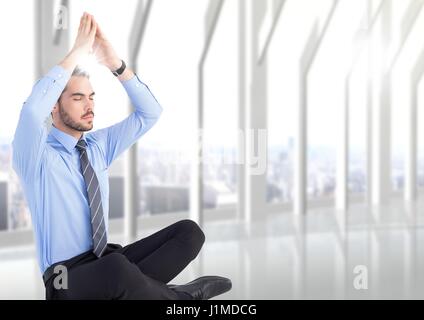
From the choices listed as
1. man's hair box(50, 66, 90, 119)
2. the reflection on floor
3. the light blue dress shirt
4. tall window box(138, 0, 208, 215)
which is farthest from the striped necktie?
tall window box(138, 0, 208, 215)

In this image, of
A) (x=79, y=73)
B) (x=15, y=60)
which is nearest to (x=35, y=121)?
(x=79, y=73)

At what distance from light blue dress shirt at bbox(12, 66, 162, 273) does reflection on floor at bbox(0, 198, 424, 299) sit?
1.00m

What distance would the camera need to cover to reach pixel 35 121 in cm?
197

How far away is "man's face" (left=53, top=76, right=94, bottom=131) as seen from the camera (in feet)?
7.20

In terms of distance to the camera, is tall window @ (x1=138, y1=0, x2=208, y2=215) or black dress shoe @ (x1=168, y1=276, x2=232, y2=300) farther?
tall window @ (x1=138, y1=0, x2=208, y2=215)

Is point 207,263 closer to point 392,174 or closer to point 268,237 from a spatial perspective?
point 268,237

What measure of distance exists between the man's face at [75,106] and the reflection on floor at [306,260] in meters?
1.16

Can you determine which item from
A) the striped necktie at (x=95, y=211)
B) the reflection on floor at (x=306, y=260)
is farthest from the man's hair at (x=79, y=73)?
the reflection on floor at (x=306, y=260)

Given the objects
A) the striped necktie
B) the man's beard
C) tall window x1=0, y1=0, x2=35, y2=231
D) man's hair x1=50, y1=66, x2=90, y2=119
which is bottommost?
the striped necktie

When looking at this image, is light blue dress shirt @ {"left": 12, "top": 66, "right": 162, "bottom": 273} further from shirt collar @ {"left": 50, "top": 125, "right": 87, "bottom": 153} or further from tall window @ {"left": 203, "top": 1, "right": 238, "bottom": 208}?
tall window @ {"left": 203, "top": 1, "right": 238, "bottom": 208}

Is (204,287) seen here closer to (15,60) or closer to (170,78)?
(15,60)

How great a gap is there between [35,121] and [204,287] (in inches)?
33.6
